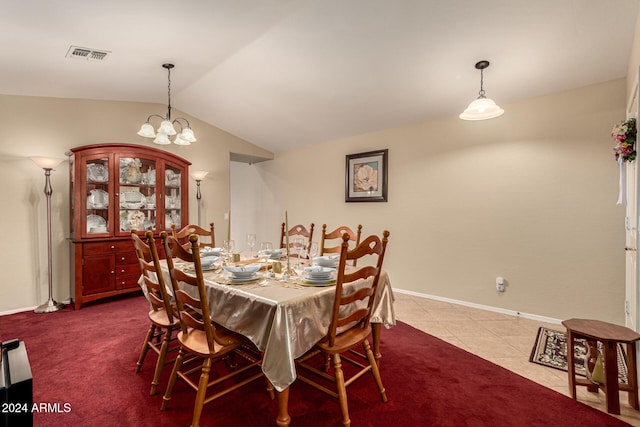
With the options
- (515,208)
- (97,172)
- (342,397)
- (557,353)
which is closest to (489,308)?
(557,353)

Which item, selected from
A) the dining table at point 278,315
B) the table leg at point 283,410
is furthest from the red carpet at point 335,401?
the dining table at point 278,315

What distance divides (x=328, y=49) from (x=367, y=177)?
203 centimetres

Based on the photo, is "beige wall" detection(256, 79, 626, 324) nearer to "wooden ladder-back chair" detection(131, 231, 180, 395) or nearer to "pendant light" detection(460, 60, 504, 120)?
"pendant light" detection(460, 60, 504, 120)

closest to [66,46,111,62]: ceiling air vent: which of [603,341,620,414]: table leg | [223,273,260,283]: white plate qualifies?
[223,273,260,283]: white plate

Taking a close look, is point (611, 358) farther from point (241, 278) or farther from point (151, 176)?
point (151, 176)

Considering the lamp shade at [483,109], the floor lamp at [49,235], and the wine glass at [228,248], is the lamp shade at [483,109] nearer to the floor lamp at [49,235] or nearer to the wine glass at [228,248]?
the wine glass at [228,248]

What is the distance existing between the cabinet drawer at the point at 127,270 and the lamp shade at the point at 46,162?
1361mm

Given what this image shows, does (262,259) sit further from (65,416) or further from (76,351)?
(76,351)

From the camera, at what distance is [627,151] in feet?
7.08

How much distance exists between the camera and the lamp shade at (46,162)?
342cm

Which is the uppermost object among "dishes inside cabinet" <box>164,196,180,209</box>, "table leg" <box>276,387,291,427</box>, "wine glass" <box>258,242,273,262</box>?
"dishes inside cabinet" <box>164,196,180,209</box>

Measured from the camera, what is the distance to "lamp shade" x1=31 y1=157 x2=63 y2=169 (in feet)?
11.2

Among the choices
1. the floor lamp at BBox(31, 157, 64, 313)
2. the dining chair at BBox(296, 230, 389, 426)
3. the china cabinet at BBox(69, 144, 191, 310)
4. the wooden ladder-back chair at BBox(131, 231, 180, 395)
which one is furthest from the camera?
the china cabinet at BBox(69, 144, 191, 310)

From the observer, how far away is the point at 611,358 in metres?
1.76
